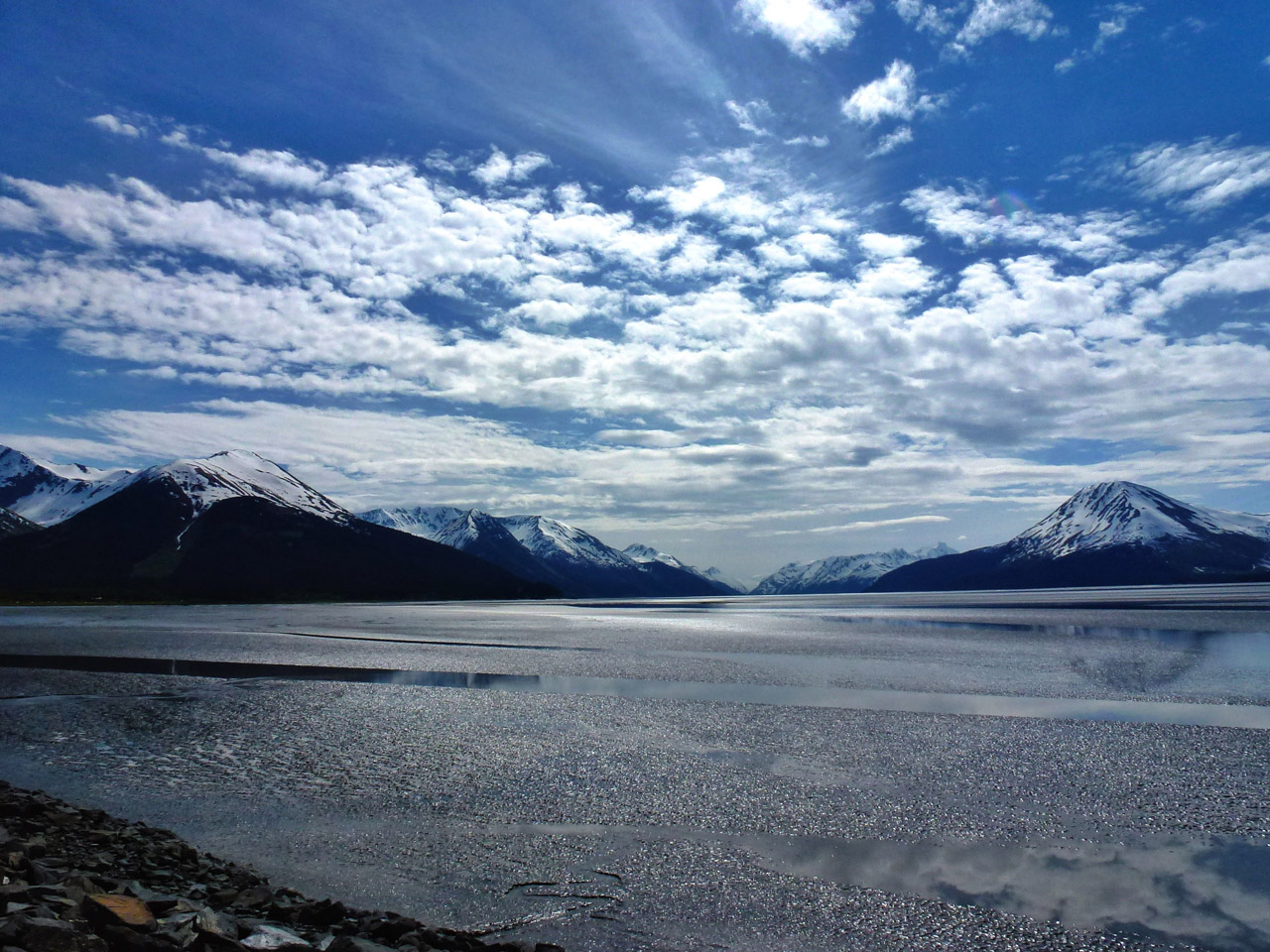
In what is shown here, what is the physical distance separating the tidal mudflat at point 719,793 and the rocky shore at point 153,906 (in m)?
0.83

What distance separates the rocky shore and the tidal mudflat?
0.83 meters

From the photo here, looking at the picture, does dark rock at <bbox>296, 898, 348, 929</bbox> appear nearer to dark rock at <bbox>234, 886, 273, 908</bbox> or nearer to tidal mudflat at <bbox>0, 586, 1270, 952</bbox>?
dark rock at <bbox>234, 886, 273, 908</bbox>

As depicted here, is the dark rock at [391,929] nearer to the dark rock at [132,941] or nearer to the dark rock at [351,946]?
the dark rock at [351,946]

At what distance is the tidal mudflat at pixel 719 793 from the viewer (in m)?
10.2

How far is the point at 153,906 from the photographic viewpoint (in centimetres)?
880

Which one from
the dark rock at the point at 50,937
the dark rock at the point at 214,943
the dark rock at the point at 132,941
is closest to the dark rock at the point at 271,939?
the dark rock at the point at 214,943

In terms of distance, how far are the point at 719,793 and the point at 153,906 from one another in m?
9.92

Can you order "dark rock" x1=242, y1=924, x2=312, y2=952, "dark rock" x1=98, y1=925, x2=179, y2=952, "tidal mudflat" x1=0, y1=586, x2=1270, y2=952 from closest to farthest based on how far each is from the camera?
1. "dark rock" x1=98, y1=925, x2=179, y2=952
2. "dark rock" x1=242, y1=924, x2=312, y2=952
3. "tidal mudflat" x1=0, y1=586, x2=1270, y2=952

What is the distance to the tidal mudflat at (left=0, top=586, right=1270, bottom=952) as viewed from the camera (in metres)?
10.2

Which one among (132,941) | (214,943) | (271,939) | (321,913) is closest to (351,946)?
(271,939)

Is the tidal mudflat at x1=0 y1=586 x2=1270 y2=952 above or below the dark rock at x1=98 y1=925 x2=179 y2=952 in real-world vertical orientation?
below

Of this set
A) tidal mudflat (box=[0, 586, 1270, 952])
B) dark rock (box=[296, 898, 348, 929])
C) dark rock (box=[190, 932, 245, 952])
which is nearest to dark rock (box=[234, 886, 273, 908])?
dark rock (box=[296, 898, 348, 929])

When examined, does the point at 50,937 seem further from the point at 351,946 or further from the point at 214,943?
the point at 351,946

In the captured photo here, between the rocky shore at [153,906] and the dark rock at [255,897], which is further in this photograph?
the dark rock at [255,897]
